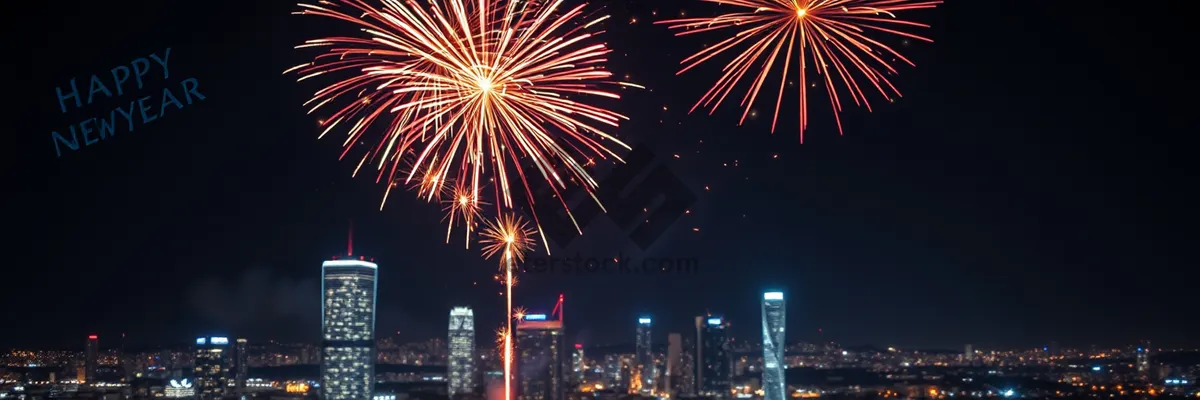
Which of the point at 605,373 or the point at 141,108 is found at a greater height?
the point at 141,108

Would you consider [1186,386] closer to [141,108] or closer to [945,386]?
[945,386]

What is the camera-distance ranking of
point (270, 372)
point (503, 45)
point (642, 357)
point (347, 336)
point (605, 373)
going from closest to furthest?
point (503, 45) → point (347, 336) → point (642, 357) → point (605, 373) → point (270, 372)

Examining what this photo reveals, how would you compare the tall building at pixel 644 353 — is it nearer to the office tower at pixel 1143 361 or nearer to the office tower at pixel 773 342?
the office tower at pixel 773 342

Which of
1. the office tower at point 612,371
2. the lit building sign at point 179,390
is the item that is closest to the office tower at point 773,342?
the office tower at point 612,371

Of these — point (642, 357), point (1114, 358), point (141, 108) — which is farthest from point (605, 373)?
point (141, 108)

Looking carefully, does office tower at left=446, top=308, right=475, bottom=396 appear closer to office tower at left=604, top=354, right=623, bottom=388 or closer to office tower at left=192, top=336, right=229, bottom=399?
office tower at left=604, top=354, right=623, bottom=388

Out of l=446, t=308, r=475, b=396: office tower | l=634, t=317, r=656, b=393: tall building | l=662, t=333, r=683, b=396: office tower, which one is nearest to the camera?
l=446, t=308, r=475, b=396: office tower

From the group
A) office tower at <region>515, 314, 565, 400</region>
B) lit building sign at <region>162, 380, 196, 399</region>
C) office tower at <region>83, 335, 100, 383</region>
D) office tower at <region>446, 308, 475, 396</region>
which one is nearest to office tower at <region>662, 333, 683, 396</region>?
office tower at <region>515, 314, 565, 400</region>
